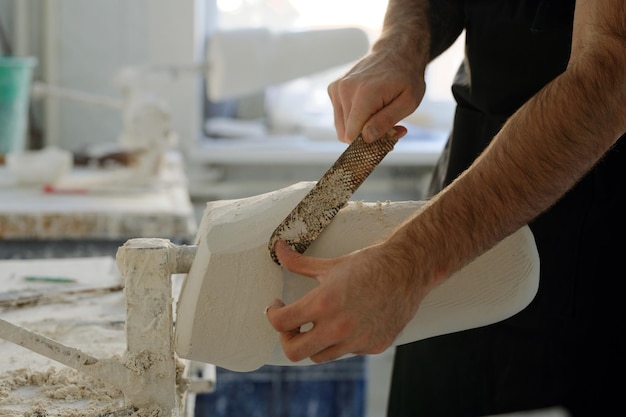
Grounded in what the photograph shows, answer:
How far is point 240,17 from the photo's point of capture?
398 cm

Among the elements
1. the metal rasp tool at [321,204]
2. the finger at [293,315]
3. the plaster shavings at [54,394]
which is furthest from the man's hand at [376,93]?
the plaster shavings at [54,394]

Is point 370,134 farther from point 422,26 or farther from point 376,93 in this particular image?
point 422,26

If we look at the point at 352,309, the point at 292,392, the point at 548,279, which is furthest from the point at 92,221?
the point at 352,309

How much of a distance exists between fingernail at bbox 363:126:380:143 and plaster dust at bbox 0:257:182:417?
43 cm

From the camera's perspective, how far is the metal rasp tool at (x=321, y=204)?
1.10 metres

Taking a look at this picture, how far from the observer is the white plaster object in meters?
1.09

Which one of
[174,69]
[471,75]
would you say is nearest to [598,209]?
[471,75]

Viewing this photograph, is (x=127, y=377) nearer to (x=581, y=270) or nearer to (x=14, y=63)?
(x=581, y=270)

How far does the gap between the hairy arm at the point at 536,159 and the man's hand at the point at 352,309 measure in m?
0.05

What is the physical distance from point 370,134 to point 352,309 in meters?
0.29

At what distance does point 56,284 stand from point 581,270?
95cm

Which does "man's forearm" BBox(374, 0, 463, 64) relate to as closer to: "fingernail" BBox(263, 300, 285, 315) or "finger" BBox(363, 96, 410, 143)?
"finger" BBox(363, 96, 410, 143)

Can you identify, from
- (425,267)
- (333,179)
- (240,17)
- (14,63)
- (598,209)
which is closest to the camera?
(425,267)

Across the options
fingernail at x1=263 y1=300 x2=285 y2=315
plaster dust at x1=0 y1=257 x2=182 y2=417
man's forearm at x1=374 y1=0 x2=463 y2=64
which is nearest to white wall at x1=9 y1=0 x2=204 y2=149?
plaster dust at x1=0 y1=257 x2=182 y2=417
